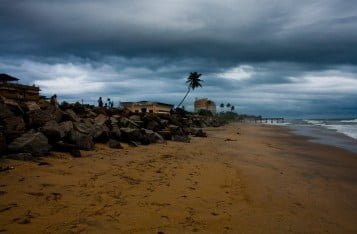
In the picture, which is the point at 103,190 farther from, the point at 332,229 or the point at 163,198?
the point at 332,229

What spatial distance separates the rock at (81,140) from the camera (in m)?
12.2

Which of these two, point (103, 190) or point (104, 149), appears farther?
point (104, 149)

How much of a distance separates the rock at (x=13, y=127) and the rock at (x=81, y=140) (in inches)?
68.6

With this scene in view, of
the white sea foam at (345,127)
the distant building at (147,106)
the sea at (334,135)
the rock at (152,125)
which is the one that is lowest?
the sea at (334,135)

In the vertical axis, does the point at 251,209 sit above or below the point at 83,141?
below

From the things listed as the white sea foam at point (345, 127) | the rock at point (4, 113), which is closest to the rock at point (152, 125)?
the rock at point (4, 113)

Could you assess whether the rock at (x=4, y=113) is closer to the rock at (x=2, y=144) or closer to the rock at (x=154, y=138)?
the rock at (x=2, y=144)

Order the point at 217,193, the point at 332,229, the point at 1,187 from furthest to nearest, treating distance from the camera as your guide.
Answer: the point at 217,193, the point at 1,187, the point at 332,229

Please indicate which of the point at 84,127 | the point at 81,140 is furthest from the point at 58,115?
the point at 81,140

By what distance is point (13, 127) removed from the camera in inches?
A: 423

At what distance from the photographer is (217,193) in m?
8.23

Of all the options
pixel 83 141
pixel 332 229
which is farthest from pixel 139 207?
pixel 83 141

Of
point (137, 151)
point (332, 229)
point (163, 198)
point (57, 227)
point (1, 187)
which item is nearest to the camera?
point (57, 227)

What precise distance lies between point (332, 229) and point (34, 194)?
5513mm
